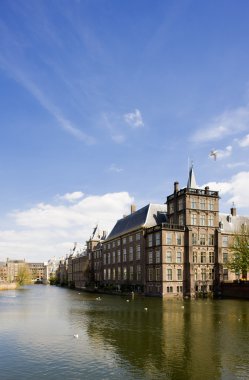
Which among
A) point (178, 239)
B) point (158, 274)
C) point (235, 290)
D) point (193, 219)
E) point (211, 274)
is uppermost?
point (193, 219)

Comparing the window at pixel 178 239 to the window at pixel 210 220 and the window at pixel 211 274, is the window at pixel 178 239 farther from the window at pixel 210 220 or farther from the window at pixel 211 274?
the window at pixel 211 274

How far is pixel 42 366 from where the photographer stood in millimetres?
21781

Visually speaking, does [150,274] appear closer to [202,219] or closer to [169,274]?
[169,274]

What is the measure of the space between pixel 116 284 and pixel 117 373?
7960 centimetres

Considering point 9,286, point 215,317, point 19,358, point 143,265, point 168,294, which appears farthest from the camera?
point 9,286

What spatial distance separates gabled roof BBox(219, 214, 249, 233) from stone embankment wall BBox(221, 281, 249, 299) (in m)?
14.4

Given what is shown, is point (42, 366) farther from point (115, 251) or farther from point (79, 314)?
point (115, 251)

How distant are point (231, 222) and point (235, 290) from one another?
20.6 meters

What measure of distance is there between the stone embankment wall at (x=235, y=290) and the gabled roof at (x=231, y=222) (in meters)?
14.4

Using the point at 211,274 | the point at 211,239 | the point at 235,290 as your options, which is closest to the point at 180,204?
the point at 211,239

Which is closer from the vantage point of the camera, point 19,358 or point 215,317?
point 19,358

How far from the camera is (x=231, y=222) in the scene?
8744 cm

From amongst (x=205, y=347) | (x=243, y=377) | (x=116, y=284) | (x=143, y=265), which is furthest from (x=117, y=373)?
(x=116, y=284)

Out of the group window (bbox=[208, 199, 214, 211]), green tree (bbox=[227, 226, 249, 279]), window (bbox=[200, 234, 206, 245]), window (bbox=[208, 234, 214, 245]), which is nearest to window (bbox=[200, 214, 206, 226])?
window (bbox=[208, 199, 214, 211])
